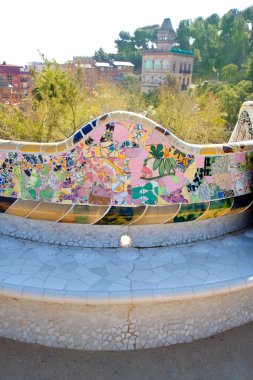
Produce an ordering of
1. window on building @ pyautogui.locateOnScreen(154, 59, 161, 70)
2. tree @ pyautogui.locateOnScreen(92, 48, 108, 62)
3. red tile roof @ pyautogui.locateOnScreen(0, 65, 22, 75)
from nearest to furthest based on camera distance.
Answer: red tile roof @ pyautogui.locateOnScreen(0, 65, 22, 75)
window on building @ pyautogui.locateOnScreen(154, 59, 161, 70)
tree @ pyautogui.locateOnScreen(92, 48, 108, 62)

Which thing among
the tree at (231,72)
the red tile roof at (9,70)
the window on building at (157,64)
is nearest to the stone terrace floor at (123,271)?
the tree at (231,72)

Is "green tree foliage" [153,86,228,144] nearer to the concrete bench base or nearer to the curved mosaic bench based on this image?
the curved mosaic bench

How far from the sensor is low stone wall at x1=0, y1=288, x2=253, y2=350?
3789 mm

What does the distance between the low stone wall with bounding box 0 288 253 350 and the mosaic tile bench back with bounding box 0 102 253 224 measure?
1.09 meters

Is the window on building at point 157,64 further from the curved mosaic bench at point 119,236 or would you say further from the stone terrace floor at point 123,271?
the stone terrace floor at point 123,271

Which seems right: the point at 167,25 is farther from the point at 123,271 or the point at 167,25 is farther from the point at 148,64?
the point at 123,271

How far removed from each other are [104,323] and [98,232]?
3.80ft

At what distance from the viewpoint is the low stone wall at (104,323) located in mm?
3789

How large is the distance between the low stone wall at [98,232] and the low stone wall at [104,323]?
0.98 m

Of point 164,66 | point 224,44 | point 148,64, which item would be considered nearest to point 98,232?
point 164,66

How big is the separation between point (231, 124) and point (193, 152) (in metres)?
14.1

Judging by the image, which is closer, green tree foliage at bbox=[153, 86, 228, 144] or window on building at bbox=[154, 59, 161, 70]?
green tree foliage at bbox=[153, 86, 228, 144]

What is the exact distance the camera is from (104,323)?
3809 millimetres

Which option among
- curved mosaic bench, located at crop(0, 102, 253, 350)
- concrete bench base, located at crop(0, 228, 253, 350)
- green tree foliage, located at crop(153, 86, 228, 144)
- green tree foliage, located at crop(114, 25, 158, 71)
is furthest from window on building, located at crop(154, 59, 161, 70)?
concrete bench base, located at crop(0, 228, 253, 350)
